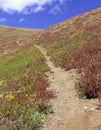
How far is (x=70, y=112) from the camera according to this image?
12508mm

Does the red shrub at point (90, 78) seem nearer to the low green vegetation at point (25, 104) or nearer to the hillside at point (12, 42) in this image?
the low green vegetation at point (25, 104)

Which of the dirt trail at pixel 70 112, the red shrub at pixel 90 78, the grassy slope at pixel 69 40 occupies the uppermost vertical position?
the grassy slope at pixel 69 40

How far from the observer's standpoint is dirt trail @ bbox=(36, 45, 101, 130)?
11134 mm

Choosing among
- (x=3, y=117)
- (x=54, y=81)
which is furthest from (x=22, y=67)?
(x=3, y=117)

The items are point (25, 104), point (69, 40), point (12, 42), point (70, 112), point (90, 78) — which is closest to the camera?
point (70, 112)

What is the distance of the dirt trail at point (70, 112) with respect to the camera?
438 inches

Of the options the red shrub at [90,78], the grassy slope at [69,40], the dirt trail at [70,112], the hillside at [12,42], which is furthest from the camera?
the hillside at [12,42]

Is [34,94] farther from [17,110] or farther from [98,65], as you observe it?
[98,65]

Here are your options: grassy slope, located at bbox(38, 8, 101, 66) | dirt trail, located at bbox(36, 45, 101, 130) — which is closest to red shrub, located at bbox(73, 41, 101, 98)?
dirt trail, located at bbox(36, 45, 101, 130)

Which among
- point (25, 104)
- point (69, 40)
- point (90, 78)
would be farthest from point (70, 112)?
point (69, 40)

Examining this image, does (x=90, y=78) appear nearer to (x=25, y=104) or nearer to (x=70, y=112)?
(x=70, y=112)

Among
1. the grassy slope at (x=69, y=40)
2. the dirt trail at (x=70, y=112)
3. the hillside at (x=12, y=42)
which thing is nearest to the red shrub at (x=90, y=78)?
the dirt trail at (x=70, y=112)

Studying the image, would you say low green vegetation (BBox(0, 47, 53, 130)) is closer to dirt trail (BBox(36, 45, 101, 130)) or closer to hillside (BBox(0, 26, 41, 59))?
dirt trail (BBox(36, 45, 101, 130))

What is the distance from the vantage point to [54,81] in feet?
61.9
